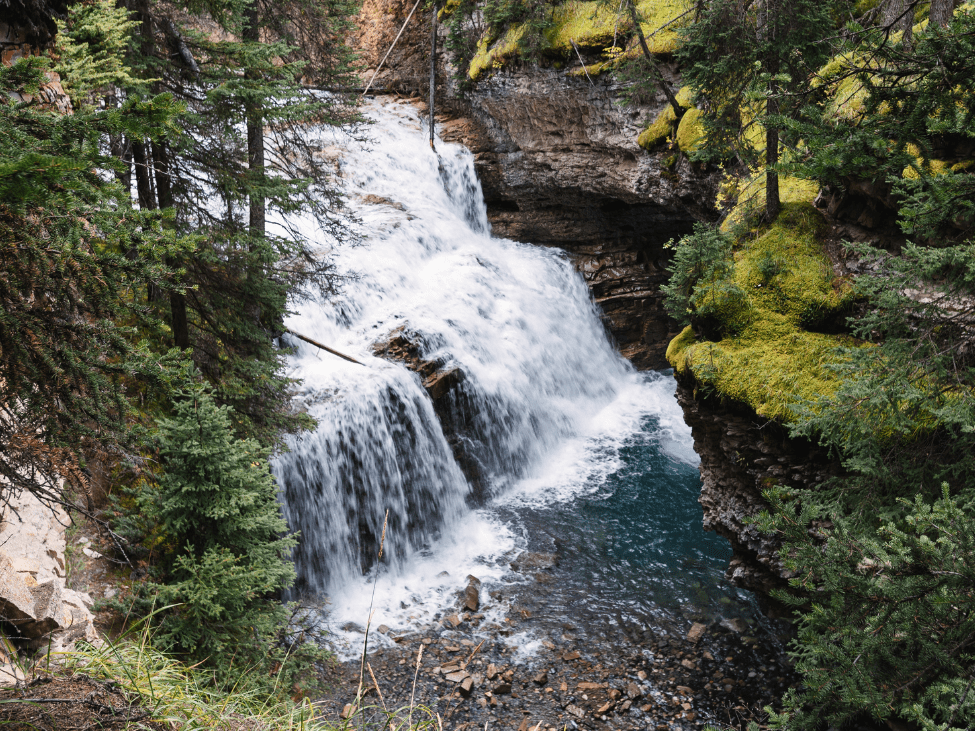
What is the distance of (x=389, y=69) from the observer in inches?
819

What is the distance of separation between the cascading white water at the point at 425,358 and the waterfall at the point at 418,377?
33 millimetres

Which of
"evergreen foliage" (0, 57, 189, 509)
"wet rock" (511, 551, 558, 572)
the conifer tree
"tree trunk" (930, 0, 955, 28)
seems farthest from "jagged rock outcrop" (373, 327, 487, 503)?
"tree trunk" (930, 0, 955, 28)

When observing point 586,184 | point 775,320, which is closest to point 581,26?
point 586,184

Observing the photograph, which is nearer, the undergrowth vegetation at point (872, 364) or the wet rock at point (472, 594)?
the undergrowth vegetation at point (872, 364)

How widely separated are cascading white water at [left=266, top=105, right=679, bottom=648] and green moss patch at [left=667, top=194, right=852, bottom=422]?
4978mm

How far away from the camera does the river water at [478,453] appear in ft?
28.0

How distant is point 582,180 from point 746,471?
11.2 meters

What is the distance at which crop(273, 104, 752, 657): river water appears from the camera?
28.0 feet

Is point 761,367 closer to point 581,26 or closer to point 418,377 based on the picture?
point 418,377

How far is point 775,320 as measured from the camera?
704cm

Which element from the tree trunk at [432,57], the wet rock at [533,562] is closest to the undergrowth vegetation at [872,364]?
the wet rock at [533,562]

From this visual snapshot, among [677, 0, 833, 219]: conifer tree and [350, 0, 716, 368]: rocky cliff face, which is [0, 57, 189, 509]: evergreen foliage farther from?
[350, 0, 716, 368]: rocky cliff face

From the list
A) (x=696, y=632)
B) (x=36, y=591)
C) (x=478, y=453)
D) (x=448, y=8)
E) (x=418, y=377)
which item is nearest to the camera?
(x=36, y=591)

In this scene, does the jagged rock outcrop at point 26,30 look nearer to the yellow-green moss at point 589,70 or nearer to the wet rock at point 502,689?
the wet rock at point 502,689
